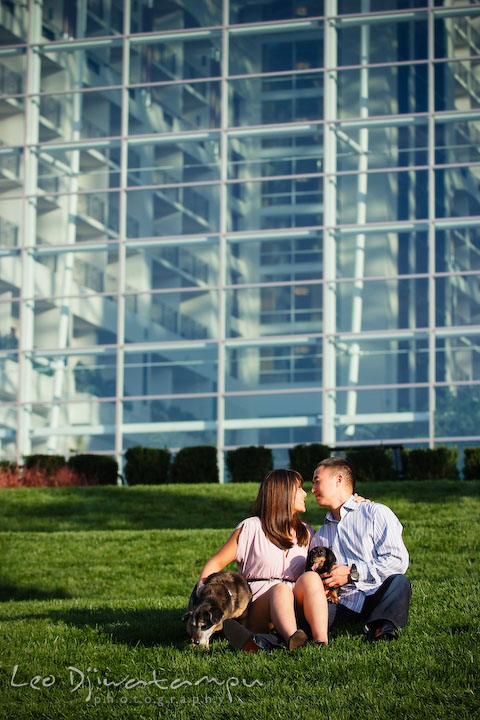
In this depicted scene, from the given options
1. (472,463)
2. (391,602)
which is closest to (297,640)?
(391,602)

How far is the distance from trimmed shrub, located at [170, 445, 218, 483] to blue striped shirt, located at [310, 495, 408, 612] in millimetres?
16798

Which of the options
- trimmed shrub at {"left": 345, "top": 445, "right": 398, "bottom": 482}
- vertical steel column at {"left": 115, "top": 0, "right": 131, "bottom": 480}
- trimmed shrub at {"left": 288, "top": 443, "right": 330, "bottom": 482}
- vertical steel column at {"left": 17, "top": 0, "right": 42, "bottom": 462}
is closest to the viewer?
trimmed shrub at {"left": 345, "top": 445, "right": 398, "bottom": 482}

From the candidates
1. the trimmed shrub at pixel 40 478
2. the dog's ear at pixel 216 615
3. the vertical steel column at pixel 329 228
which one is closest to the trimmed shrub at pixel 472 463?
the vertical steel column at pixel 329 228

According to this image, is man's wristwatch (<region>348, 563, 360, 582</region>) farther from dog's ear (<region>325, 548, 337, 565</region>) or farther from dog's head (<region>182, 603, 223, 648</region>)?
dog's head (<region>182, 603, 223, 648</region>)

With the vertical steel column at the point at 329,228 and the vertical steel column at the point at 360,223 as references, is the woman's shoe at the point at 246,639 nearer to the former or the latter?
the vertical steel column at the point at 329,228

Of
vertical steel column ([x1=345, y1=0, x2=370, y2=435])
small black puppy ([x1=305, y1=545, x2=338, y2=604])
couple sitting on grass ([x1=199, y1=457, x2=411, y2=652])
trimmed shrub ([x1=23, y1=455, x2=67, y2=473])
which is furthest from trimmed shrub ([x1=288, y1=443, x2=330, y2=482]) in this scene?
small black puppy ([x1=305, y1=545, x2=338, y2=604])

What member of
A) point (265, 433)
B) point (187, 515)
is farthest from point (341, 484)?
point (265, 433)

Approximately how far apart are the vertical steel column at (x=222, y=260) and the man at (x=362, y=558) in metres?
20.2

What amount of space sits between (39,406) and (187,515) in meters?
13.1

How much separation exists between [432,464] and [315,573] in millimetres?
15702

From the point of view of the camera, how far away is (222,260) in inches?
1134

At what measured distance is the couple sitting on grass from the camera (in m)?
6.47

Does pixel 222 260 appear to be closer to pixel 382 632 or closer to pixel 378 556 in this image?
pixel 378 556

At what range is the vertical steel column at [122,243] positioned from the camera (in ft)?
93.1
